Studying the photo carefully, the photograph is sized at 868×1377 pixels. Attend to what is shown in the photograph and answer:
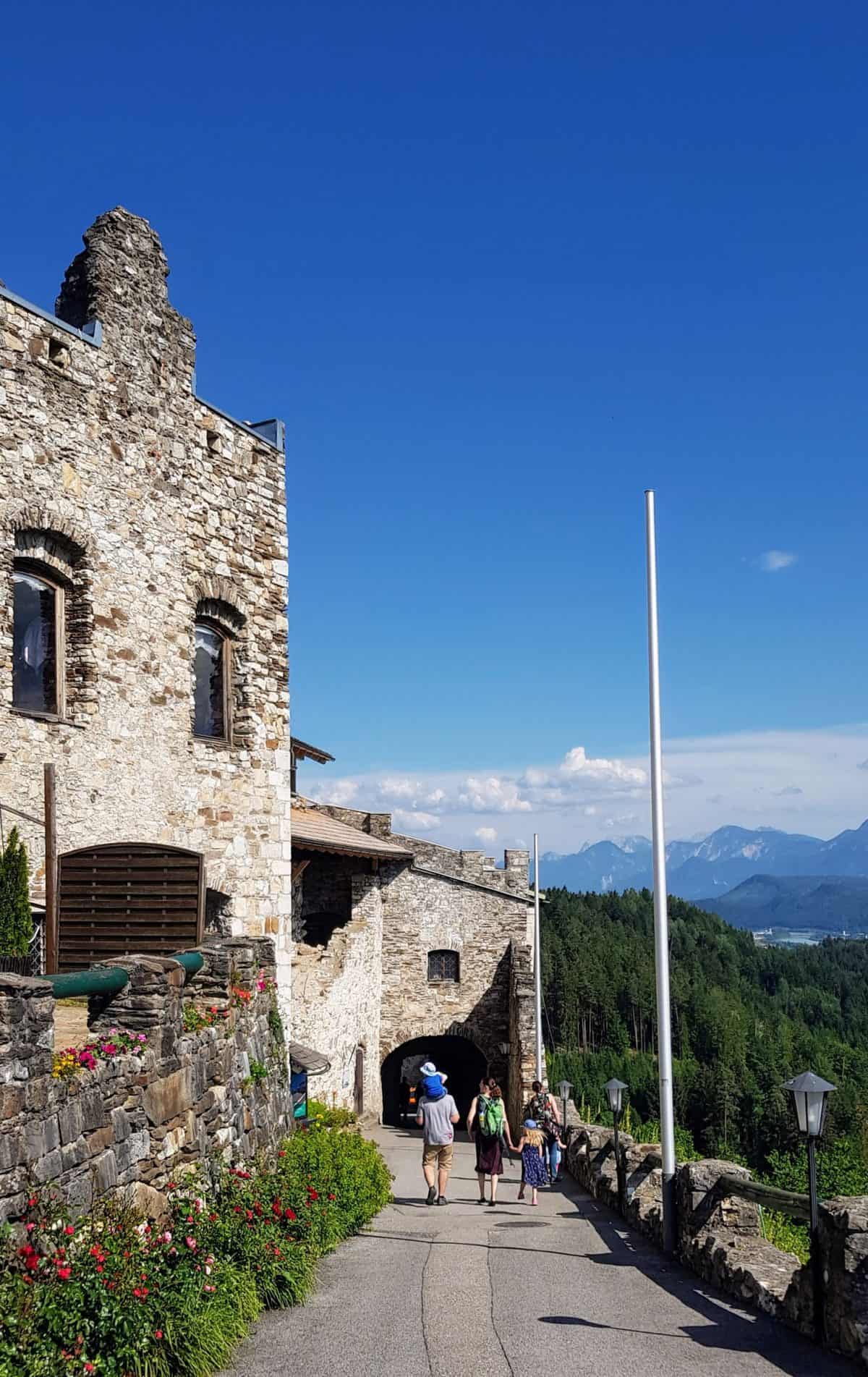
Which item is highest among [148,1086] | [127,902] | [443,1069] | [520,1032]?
[127,902]

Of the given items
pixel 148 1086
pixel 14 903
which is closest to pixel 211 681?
pixel 14 903

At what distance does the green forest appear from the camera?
65125 mm

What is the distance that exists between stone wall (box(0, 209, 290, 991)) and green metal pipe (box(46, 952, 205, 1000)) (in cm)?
378

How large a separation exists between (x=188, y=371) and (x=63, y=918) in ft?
22.2

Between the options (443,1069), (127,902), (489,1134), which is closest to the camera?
(127,902)

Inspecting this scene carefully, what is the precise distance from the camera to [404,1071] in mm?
42312

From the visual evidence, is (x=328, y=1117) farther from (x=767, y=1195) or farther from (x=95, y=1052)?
(x=95, y=1052)

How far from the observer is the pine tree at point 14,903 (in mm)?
9945

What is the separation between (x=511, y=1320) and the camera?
773 centimetres

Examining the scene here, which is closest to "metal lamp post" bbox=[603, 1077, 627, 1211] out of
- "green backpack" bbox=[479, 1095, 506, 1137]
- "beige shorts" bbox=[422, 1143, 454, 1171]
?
"green backpack" bbox=[479, 1095, 506, 1137]

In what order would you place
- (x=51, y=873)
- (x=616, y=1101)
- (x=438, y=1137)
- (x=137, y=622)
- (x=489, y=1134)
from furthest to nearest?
1. (x=616, y=1101)
2. (x=489, y=1134)
3. (x=438, y=1137)
4. (x=137, y=622)
5. (x=51, y=873)

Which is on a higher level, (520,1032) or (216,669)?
(216,669)

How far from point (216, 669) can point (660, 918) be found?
630 centimetres

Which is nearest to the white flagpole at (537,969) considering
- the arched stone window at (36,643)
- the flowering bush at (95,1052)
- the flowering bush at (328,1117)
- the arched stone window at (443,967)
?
the arched stone window at (443,967)
